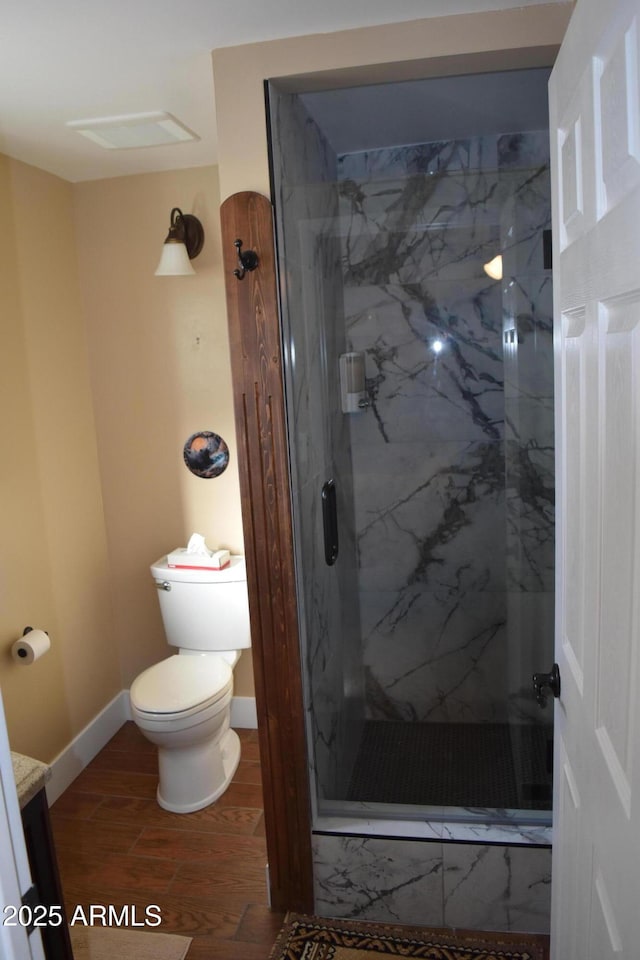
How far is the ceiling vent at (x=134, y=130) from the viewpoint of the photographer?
227cm

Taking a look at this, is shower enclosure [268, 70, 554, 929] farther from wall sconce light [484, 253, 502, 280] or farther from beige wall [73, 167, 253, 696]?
beige wall [73, 167, 253, 696]

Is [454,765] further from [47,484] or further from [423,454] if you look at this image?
[47,484]

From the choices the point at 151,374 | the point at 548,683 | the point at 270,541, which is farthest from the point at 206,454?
the point at 548,683

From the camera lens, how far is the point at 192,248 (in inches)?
115

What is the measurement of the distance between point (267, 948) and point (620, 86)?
2255mm

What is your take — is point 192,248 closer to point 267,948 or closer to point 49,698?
point 49,698

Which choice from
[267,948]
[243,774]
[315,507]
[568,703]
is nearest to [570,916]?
[568,703]

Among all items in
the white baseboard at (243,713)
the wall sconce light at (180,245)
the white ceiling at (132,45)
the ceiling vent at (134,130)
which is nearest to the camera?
the white ceiling at (132,45)

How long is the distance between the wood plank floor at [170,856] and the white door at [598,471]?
113 centimetres

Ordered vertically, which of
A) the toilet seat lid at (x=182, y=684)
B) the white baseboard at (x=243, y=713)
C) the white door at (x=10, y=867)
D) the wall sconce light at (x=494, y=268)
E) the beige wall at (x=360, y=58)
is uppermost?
the beige wall at (x=360, y=58)

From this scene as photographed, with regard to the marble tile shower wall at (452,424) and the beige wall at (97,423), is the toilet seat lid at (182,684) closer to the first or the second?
the beige wall at (97,423)

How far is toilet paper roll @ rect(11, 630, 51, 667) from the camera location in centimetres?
251

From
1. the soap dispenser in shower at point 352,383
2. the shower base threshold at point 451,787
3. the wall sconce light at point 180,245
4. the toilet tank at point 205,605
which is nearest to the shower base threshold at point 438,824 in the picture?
the shower base threshold at point 451,787

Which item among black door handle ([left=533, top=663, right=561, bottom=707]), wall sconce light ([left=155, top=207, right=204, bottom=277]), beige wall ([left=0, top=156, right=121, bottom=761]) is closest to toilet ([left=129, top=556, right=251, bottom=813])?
beige wall ([left=0, top=156, right=121, bottom=761])
